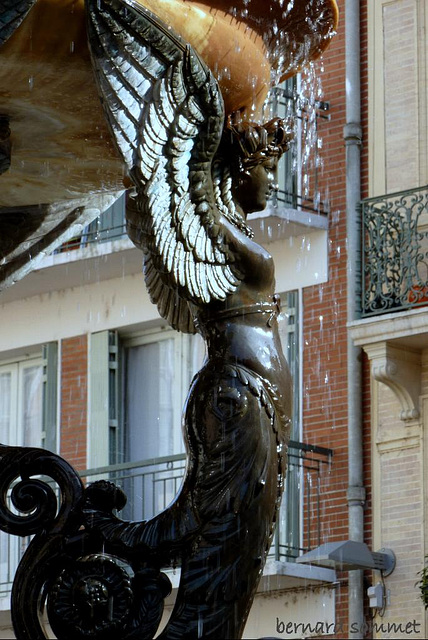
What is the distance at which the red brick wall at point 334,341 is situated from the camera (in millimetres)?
19516

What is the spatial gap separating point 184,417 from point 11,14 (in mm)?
874

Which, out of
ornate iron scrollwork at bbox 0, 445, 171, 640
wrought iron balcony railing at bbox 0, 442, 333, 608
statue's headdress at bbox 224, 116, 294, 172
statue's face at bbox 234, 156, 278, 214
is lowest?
ornate iron scrollwork at bbox 0, 445, 171, 640

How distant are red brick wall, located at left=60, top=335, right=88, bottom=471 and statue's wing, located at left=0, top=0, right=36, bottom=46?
1755cm

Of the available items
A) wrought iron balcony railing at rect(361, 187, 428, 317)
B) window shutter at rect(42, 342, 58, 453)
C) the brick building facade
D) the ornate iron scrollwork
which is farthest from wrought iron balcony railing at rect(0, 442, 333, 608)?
the ornate iron scrollwork

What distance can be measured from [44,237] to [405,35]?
1511 cm

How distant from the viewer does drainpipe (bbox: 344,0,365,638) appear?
19188 millimetres

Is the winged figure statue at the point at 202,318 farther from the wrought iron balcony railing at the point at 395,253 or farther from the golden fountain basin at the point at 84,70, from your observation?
the wrought iron balcony railing at the point at 395,253

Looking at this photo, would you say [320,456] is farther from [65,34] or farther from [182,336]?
[65,34]

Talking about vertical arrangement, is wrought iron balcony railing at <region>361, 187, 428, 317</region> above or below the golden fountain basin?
above

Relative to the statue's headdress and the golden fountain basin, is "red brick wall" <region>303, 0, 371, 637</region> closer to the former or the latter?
the golden fountain basin

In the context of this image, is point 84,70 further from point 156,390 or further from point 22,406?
point 22,406

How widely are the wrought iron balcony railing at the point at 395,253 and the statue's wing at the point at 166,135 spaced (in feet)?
47.7

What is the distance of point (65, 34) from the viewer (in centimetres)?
405

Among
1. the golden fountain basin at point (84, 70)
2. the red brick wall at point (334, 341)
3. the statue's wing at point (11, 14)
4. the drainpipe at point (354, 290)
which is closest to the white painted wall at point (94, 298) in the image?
the red brick wall at point (334, 341)
